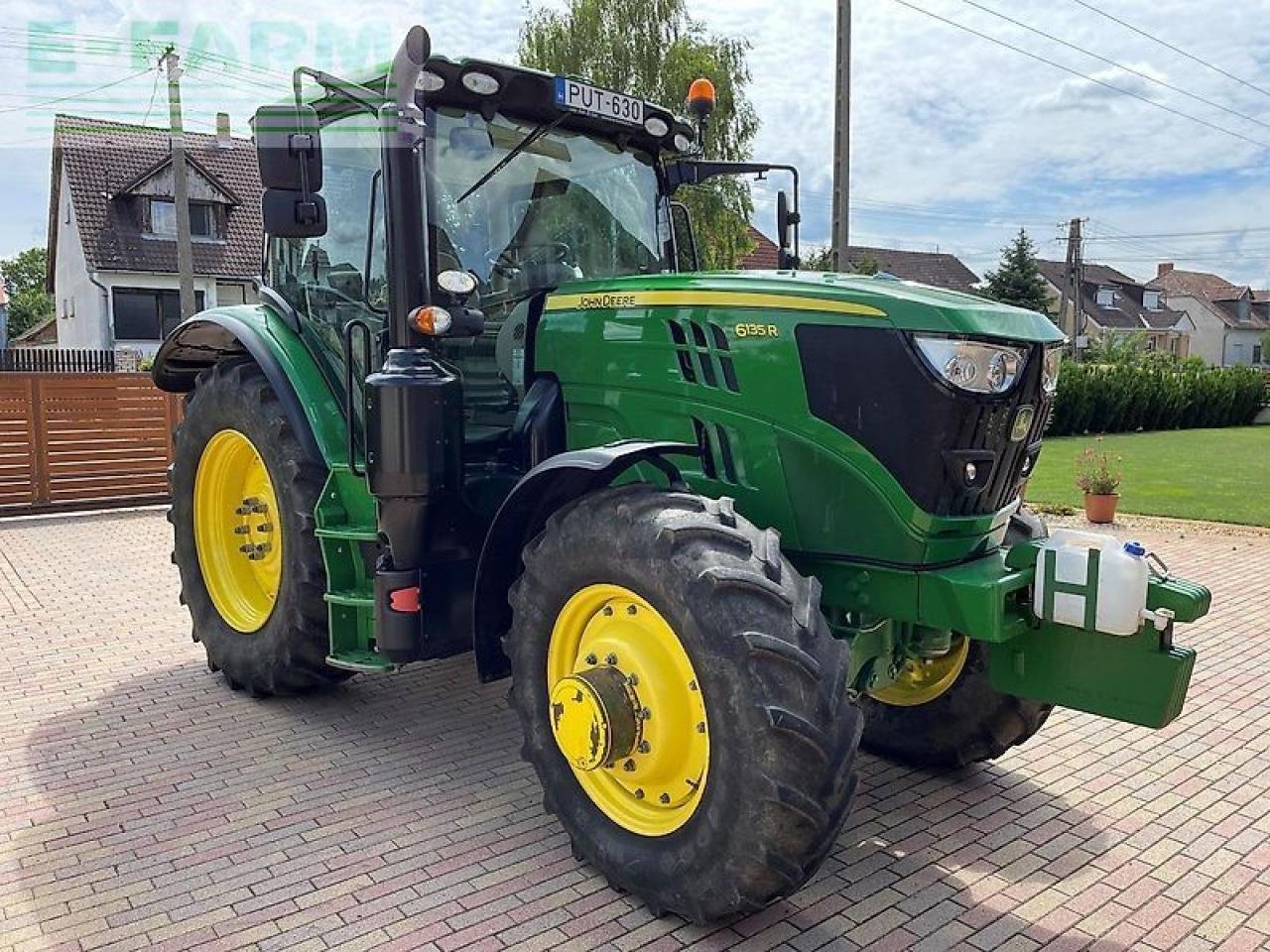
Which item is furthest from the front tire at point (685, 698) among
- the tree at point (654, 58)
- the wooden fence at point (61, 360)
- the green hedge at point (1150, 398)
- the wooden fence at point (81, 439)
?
the wooden fence at point (61, 360)

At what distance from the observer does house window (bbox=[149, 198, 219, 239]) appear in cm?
2883

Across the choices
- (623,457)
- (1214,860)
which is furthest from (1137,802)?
(623,457)

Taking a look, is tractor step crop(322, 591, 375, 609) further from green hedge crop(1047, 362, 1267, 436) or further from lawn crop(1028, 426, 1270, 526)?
green hedge crop(1047, 362, 1267, 436)

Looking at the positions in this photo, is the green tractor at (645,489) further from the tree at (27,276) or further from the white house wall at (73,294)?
the tree at (27,276)

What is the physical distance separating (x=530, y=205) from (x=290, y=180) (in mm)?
1030

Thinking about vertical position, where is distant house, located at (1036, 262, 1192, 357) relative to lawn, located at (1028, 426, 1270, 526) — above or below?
above

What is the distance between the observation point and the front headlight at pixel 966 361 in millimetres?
3002

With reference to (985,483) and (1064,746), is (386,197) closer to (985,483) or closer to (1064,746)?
(985,483)

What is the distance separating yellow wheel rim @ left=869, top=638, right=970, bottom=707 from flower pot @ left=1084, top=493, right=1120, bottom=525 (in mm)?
7687

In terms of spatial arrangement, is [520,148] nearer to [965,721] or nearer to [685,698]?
[685,698]

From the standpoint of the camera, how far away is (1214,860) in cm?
349

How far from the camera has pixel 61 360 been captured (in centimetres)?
2547

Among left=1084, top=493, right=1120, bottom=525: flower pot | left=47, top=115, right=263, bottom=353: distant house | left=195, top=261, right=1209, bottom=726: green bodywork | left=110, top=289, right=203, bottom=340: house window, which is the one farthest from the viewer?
left=110, top=289, right=203, bottom=340: house window

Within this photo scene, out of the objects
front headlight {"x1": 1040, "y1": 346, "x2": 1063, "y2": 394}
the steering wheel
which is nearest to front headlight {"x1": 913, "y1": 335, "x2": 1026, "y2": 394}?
front headlight {"x1": 1040, "y1": 346, "x2": 1063, "y2": 394}
